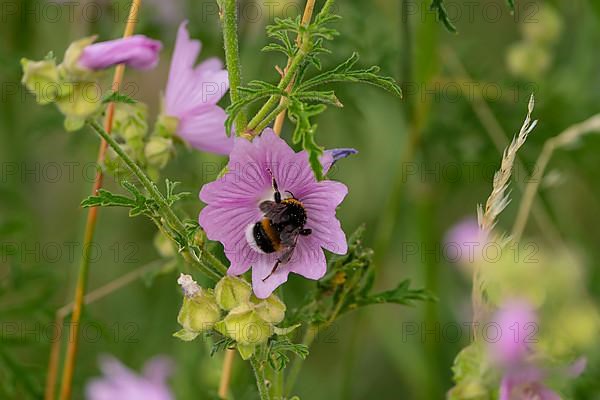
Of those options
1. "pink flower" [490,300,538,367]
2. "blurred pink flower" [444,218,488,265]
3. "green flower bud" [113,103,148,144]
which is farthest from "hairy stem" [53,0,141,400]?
"blurred pink flower" [444,218,488,265]

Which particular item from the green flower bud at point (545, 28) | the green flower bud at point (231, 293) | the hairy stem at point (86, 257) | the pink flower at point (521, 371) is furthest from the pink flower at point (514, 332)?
the green flower bud at point (545, 28)

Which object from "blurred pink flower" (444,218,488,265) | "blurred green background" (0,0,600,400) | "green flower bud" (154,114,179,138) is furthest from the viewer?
"blurred pink flower" (444,218,488,265)

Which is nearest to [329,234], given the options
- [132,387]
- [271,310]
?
[271,310]

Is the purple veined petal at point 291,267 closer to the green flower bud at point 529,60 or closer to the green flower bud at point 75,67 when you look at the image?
the green flower bud at point 75,67

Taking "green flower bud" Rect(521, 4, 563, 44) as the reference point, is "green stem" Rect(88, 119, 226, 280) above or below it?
below

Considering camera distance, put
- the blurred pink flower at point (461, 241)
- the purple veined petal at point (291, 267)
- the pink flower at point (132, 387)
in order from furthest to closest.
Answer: the blurred pink flower at point (461, 241), the pink flower at point (132, 387), the purple veined petal at point (291, 267)

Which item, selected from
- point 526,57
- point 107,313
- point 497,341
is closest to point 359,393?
point 107,313

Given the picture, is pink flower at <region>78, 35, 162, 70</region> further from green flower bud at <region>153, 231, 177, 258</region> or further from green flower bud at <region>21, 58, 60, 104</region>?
green flower bud at <region>153, 231, 177, 258</region>

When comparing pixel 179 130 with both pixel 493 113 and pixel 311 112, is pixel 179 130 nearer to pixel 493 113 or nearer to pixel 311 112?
pixel 311 112
